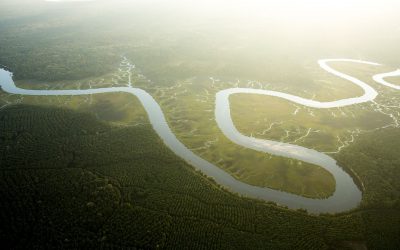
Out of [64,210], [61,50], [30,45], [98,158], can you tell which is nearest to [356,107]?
[98,158]

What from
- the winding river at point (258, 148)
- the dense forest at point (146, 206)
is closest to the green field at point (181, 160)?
the dense forest at point (146, 206)

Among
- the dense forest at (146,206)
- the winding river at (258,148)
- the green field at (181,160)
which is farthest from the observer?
the winding river at (258,148)

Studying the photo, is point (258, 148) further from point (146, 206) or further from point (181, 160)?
point (146, 206)

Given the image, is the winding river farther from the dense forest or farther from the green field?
the dense forest

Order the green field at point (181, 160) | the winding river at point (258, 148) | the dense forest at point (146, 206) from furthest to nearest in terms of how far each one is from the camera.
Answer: the winding river at point (258, 148)
the green field at point (181, 160)
the dense forest at point (146, 206)

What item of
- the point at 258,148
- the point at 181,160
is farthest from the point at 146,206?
the point at 258,148

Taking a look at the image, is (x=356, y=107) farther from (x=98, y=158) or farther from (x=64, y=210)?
(x=64, y=210)

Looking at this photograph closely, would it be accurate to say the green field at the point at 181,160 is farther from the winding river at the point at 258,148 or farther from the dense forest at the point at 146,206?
the winding river at the point at 258,148
